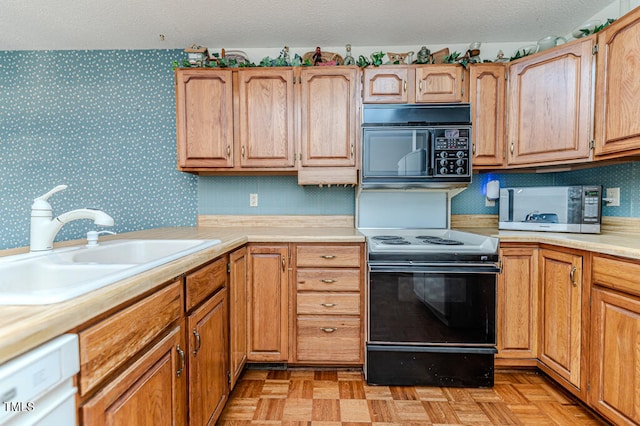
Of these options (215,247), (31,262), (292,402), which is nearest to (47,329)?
(31,262)

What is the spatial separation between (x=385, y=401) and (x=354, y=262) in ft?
2.58

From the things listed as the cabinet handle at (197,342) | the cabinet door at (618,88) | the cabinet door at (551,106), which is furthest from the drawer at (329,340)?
the cabinet door at (618,88)

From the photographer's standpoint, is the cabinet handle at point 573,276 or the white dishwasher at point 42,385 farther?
the cabinet handle at point 573,276

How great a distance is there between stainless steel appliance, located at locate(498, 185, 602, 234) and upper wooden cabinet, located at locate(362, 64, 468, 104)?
0.79 metres

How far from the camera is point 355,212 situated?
8.23ft

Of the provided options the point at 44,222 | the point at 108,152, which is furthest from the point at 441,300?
the point at 108,152

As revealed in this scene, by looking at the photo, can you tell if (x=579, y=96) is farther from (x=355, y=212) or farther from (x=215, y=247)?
(x=215, y=247)

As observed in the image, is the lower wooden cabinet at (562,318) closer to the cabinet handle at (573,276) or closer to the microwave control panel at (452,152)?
the cabinet handle at (573,276)

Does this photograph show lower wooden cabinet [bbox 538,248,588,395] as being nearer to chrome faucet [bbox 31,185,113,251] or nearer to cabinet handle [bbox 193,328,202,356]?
cabinet handle [bbox 193,328,202,356]

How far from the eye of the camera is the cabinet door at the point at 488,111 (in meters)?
2.15

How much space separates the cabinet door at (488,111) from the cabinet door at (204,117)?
1719 mm

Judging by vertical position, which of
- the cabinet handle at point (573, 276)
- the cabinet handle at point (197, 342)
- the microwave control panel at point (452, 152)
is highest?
the microwave control panel at point (452, 152)

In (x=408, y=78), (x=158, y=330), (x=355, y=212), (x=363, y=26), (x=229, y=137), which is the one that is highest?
(x=363, y=26)

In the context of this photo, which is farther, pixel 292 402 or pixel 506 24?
pixel 506 24
